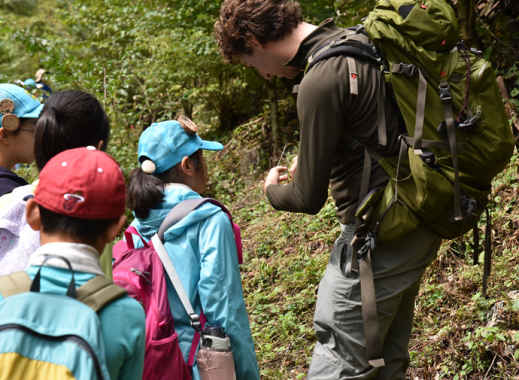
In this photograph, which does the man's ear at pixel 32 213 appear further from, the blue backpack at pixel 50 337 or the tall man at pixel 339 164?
the tall man at pixel 339 164

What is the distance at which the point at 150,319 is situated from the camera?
2600 millimetres

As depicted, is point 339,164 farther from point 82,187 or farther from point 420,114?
point 82,187

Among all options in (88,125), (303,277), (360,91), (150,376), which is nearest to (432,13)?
(360,91)

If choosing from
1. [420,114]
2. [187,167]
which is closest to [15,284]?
[187,167]

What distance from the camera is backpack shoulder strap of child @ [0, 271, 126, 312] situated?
1672 millimetres

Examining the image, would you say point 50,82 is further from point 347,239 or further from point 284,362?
point 347,239

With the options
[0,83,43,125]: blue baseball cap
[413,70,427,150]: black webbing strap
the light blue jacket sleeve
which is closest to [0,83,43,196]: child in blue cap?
[0,83,43,125]: blue baseball cap

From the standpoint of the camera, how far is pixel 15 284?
5.67 feet

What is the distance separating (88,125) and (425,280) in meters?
3.32

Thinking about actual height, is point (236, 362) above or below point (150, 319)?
below

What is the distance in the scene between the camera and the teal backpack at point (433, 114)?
2453mm

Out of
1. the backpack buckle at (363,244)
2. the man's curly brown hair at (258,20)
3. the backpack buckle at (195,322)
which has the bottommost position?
the backpack buckle at (195,322)

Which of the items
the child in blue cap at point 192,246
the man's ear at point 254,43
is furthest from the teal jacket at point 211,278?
the man's ear at point 254,43

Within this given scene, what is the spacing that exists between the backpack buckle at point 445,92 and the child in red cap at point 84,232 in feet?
4.82
